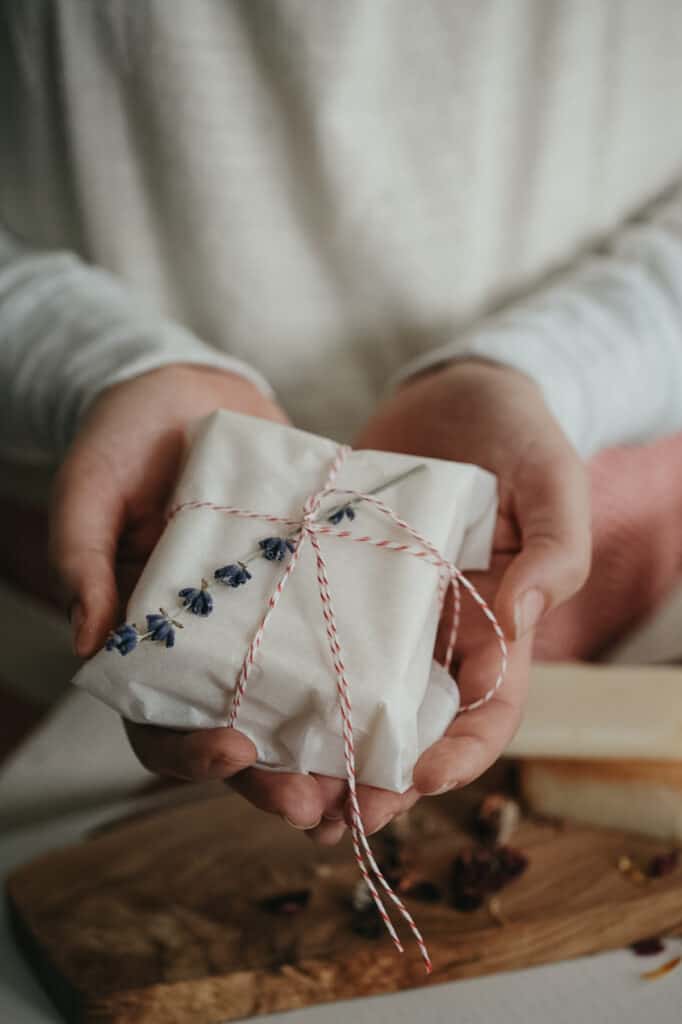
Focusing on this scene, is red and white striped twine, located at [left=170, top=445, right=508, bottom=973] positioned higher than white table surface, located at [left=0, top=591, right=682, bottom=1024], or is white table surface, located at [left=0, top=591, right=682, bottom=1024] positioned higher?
red and white striped twine, located at [left=170, top=445, right=508, bottom=973]

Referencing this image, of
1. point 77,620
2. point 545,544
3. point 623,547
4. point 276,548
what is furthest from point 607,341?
point 77,620

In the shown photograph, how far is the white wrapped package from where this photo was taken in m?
0.52

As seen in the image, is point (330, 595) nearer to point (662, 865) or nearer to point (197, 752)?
point (197, 752)

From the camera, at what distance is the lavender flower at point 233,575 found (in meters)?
0.57

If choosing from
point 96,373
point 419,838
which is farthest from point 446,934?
point 96,373

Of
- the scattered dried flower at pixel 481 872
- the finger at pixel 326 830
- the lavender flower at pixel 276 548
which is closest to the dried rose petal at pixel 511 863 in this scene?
the scattered dried flower at pixel 481 872

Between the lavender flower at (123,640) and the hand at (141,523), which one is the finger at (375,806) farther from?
the lavender flower at (123,640)

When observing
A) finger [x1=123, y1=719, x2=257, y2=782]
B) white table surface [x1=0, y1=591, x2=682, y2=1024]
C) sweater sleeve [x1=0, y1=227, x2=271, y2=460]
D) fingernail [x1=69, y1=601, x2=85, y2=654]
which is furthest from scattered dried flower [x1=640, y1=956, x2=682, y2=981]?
sweater sleeve [x1=0, y1=227, x2=271, y2=460]

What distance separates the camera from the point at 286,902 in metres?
0.69

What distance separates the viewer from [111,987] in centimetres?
62

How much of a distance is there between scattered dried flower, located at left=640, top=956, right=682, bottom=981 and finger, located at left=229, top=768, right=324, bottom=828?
0.28m

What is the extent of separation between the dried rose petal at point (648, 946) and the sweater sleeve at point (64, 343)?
21.2 inches

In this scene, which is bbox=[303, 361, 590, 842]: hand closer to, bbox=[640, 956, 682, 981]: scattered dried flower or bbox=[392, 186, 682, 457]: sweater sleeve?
bbox=[392, 186, 682, 457]: sweater sleeve

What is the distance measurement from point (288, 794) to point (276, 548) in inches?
5.8
